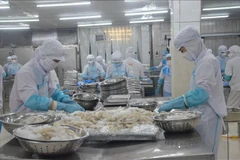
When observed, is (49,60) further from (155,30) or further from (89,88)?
(155,30)

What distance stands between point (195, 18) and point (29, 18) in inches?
258

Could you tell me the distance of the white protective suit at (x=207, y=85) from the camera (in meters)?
2.42

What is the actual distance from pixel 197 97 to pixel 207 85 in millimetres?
137

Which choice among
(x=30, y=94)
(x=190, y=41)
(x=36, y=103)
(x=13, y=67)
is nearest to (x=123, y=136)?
(x=36, y=103)

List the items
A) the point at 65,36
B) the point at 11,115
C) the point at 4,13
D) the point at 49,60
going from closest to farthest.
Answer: the point at 11,115 < the point at 49,60 < the point at 4,13 < the point at 65,36

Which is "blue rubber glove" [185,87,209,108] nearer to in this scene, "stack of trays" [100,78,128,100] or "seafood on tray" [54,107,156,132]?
"seafood on tray" [54,107,156,132]

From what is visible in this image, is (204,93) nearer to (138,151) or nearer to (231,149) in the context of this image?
(138,151)

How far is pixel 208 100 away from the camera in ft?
8.12

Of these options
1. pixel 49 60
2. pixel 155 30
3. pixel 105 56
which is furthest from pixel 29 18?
pixel 49 60

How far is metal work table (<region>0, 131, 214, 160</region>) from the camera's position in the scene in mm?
1588

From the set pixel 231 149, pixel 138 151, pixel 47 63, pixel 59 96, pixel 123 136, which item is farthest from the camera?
pixel 231 149

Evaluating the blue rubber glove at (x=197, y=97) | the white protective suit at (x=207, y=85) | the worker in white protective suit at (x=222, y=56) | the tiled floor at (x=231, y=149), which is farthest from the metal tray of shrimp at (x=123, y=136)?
the worker in white protective suit at (x=222, y=56)

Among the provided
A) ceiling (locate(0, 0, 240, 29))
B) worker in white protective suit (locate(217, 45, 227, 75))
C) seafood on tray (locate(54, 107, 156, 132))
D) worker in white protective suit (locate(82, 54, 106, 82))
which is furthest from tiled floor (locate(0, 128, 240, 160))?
worker in white protective suit (locate(217, 45, 227, 75))

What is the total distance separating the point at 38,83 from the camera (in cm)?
275
